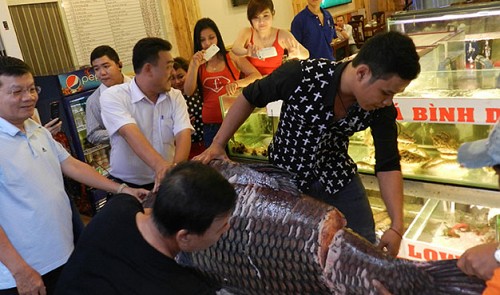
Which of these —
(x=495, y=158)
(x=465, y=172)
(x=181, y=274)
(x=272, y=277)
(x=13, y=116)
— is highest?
(x=13, y=116)

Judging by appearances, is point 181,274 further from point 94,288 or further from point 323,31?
point 323,31

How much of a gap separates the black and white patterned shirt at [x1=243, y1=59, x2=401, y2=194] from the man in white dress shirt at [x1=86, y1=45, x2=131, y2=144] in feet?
5.87

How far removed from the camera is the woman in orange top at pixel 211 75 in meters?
3.41

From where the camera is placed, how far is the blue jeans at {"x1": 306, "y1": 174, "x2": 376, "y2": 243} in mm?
1835

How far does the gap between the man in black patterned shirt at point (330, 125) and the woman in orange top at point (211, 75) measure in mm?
1602

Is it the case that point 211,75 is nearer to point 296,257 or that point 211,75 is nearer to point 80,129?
point 80,129

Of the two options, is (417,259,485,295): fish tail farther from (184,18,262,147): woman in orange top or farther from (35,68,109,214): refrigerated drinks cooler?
(35,68,109,214): refrigerated drinks cooler

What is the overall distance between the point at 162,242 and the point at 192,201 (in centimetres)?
16

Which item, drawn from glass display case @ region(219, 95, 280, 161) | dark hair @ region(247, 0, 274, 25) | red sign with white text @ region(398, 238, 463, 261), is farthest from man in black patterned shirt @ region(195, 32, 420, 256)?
dark hair @ region(247, 0, 274, 25)

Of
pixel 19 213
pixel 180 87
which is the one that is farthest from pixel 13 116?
pixel 180 87

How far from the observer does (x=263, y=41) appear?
366cm

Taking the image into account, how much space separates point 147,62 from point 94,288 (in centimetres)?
136

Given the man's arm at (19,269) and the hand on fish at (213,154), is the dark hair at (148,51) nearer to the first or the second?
the hand on fish at (213,154)

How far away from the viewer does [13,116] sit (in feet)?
5.96
